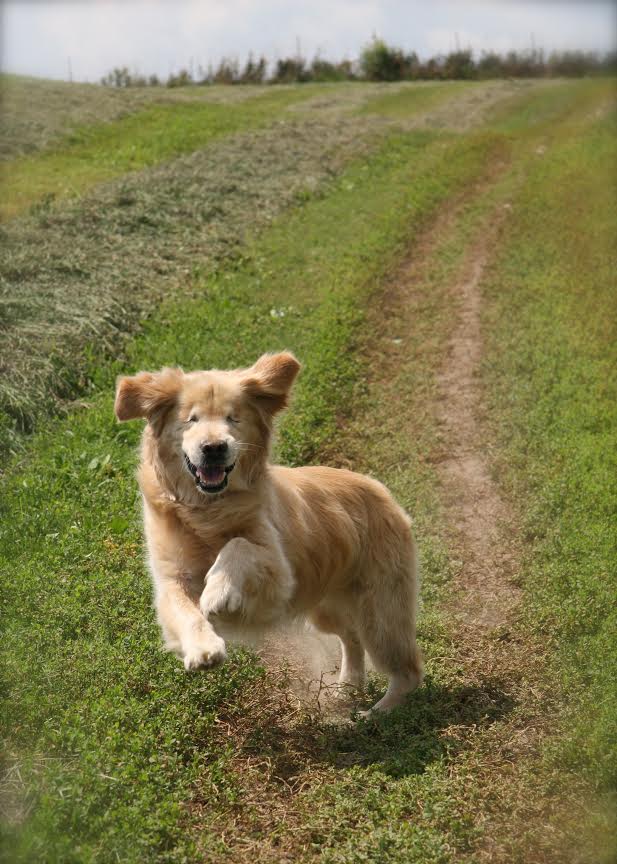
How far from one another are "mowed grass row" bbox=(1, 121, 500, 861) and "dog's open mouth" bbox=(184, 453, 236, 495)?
49.9 inches

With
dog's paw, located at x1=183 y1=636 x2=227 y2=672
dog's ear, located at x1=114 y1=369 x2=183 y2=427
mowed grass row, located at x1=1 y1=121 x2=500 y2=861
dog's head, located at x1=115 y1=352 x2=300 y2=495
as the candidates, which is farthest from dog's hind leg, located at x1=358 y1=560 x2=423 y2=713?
dog's ear, located at x1=114 y1=369 x2=183 y2=427

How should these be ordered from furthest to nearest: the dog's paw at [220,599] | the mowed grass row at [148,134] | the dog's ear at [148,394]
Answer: the mowed grass row at [148,134] → the dog's ear at [148,394] → the dog's paw at [220,599]

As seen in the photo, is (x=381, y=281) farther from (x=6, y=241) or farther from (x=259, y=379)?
(x=259, y=379)

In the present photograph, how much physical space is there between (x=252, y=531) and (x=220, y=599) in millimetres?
727

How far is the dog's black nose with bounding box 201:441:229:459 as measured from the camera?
5.76 metres

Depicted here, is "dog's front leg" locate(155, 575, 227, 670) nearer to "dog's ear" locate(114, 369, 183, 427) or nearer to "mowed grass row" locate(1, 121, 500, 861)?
"mowed grass row" locate(1, 121, 500, 861)

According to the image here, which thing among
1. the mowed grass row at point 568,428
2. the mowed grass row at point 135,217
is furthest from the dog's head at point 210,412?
the mowed grass row at point 135,217

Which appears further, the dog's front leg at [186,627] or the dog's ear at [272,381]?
the dog's ear at [272,381]

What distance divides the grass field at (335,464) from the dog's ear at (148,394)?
1.58 meters

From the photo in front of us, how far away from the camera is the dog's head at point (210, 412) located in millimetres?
5906

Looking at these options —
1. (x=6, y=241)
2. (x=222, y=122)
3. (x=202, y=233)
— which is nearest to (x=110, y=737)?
(x=6, y=241)

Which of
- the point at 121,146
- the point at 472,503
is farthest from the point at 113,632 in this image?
the point at 121,146

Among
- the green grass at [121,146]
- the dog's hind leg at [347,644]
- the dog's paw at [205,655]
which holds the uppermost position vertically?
the green grass at [121,146]

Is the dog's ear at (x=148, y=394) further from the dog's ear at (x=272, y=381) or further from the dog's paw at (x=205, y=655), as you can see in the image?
the dog's paw at (x=205, y=655)
